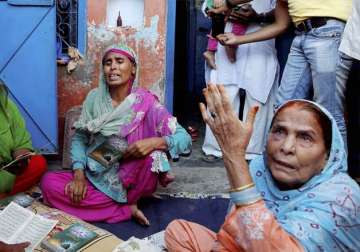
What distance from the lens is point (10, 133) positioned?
11.5 feet

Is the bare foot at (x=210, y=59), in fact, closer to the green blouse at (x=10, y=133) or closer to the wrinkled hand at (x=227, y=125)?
the green blouse at (x=10, y=133)

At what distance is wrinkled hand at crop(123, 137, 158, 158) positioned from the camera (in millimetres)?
3270

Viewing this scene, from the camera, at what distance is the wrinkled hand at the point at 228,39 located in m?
4.07

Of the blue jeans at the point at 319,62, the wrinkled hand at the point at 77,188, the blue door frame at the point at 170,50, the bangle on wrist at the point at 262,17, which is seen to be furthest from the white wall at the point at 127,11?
the wrinkled hand at the point at 77,188

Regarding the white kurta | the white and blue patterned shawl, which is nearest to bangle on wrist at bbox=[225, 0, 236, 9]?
the white kurta

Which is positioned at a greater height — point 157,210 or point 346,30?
point 346,30

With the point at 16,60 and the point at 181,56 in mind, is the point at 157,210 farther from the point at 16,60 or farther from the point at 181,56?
the point at 181,56

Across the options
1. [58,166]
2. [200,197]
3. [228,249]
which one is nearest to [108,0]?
[58,166]

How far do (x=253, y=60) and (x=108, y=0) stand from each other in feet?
3.90

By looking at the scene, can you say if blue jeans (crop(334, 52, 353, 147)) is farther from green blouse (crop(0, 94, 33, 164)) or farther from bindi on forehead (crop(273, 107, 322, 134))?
green blouse (crop(0, 94, 33, 164))

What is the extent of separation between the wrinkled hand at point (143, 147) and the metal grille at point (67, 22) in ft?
4.31

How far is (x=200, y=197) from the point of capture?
378 cm

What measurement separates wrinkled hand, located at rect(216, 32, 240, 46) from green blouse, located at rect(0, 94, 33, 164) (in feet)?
5.03

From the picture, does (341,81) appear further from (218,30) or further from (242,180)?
(242,180)
